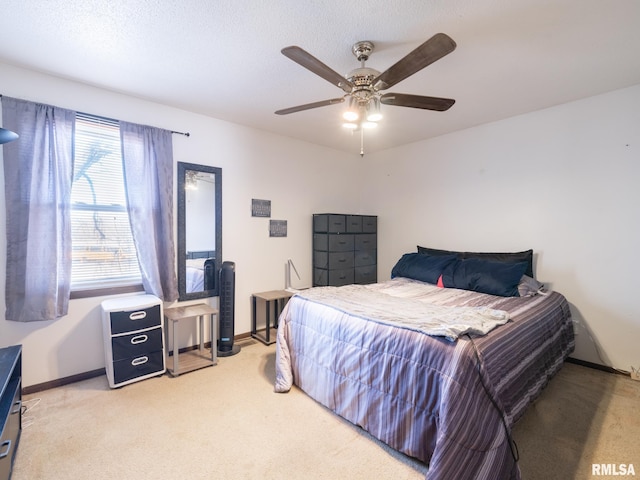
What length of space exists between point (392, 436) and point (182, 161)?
9.97 ft

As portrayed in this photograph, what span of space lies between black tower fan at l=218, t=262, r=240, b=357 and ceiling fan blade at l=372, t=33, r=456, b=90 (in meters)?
2.32

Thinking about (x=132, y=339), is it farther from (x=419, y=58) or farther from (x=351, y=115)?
(x=419, y=58)

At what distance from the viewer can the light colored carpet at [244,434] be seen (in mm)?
1648

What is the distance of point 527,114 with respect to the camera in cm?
320

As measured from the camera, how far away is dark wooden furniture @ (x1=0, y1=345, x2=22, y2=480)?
1.36 metres

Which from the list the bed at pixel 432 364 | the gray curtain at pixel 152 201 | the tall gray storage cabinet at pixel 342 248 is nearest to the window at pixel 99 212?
the gray curtain at pixel 152 201

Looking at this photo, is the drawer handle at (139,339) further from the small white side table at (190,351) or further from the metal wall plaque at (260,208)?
the metal wall plaque at (260,208)

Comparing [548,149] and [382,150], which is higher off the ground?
[382,150]

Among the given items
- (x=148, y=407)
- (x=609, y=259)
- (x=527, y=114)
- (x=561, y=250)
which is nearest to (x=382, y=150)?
(x=527, y=114)

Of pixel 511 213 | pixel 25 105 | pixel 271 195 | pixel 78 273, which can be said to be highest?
pixel 25 105

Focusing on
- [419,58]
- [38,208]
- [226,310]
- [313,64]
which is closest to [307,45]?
Answer: [313,64]

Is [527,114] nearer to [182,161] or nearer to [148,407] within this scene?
[182,161]

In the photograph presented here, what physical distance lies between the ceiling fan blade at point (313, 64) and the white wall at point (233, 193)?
1995mm

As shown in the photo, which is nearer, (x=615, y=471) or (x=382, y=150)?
(x=615, y=471)
